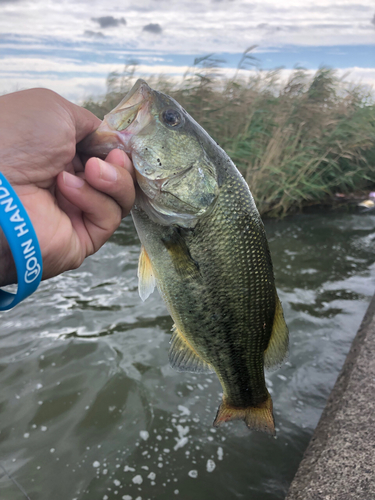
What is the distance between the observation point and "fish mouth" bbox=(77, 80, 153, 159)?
1614mm

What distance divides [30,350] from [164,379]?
149 cm

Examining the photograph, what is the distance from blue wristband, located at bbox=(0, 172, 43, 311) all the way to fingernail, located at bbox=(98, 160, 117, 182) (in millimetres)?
347

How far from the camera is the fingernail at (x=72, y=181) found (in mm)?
1618

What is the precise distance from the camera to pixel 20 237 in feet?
4.39

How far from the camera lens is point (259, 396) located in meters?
2.12

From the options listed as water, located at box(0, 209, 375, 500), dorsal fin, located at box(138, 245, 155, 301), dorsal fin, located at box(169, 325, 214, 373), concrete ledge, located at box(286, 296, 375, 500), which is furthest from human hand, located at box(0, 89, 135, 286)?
water, located at box(0, 209, 375, 500)

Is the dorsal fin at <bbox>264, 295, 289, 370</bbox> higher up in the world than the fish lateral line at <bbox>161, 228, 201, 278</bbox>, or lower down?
lower down

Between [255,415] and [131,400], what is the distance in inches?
72.3

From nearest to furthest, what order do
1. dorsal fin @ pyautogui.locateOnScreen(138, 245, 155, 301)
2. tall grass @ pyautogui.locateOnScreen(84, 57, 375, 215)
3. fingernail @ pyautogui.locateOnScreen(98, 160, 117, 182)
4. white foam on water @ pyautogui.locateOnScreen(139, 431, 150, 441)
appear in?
fingernail @ pyautogui.locateOnScreen(98, 160, 117, 182) → dorsal fin @ pyautogui.locateOnScreen(138, 245, 155, 301) → white foam on water @ pyautogui.locateOnScreen(139, 431, 150, 441) → tall grass @ pyautogui.locateOnScreen(84, 57, 375, 215)

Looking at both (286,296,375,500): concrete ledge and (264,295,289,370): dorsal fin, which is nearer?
(264,295,289,370): dorsal fin

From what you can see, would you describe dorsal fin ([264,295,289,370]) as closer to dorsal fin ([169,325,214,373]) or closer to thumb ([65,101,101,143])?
dorsal fin ([169,325,214,373])

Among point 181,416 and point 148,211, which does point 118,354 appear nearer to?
point 181,416

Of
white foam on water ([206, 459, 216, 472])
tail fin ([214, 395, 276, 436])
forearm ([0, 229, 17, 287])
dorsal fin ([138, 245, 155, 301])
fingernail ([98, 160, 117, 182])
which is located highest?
fingernail ([98, 160, 117, 182])

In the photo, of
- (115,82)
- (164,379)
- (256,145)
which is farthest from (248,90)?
(164,379)
